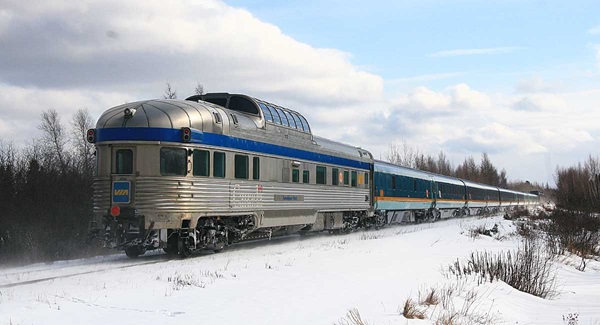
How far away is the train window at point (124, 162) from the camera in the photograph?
45.7ft

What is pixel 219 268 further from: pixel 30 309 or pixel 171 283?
pixel 30 309

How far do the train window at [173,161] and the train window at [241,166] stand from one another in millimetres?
1949

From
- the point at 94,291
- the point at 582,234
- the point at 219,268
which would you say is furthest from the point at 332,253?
the point at 582,234

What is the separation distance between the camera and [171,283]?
10.1 metres

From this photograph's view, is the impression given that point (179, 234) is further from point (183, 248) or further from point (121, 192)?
point (121, 192)

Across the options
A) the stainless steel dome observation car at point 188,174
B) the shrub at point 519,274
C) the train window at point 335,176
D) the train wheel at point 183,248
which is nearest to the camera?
the shrub at point 519,274

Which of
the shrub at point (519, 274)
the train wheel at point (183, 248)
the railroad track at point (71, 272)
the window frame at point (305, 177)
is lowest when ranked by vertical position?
the shrub at point (519, 274)

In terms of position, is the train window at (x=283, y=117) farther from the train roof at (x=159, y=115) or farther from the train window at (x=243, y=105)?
the train roof at (x=159, y=115)

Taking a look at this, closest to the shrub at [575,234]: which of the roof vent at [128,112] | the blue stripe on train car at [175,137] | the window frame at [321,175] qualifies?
the window frame at [321,175]

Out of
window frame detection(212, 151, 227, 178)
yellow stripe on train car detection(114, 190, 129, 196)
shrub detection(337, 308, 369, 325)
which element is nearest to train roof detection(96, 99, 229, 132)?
window frame detection(212, 151, 227, 178)

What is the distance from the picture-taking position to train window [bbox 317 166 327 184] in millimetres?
21281

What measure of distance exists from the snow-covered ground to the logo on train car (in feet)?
4.91

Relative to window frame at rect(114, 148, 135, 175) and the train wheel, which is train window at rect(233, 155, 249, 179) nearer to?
the train wheel

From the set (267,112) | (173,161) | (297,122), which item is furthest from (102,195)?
(297,122)
